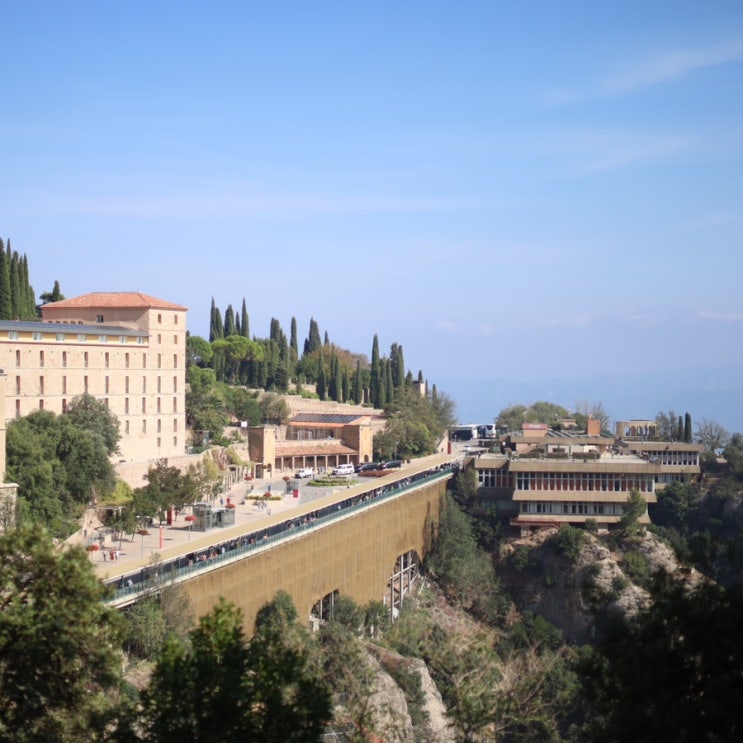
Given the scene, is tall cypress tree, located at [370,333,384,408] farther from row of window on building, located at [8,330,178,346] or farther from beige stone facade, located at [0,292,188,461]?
row of window on building, located at [8,330,178,346]

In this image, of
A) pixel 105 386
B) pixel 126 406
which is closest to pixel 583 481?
pixel 126 406

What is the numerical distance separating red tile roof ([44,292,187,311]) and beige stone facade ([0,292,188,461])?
0.05 m

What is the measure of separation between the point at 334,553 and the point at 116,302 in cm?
2008

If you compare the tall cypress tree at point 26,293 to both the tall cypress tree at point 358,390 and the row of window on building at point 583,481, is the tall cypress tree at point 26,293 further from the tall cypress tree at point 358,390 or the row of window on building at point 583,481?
the tall cypress tree at point 358,390

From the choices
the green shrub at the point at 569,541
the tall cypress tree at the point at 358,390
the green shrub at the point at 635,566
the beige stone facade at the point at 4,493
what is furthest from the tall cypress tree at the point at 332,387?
the beige stone facade at the point at 4,493

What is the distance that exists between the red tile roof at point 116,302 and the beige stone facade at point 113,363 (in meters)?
0.05

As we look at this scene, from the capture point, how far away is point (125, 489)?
176 ft

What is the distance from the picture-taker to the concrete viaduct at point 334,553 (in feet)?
138

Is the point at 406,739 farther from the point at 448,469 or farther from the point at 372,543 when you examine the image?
the point at 448,469

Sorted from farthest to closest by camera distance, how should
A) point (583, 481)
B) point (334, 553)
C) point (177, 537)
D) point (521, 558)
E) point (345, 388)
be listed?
1. point (345, 388)
2. point (583, 481)
3. point (521, 558)
4. point (334, 553)
5. point (177, 537)

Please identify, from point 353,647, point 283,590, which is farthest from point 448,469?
point 353,647

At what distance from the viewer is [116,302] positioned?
63.9m

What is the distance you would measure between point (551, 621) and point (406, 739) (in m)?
36.9

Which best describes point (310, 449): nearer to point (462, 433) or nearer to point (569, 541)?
point (569, 541)
